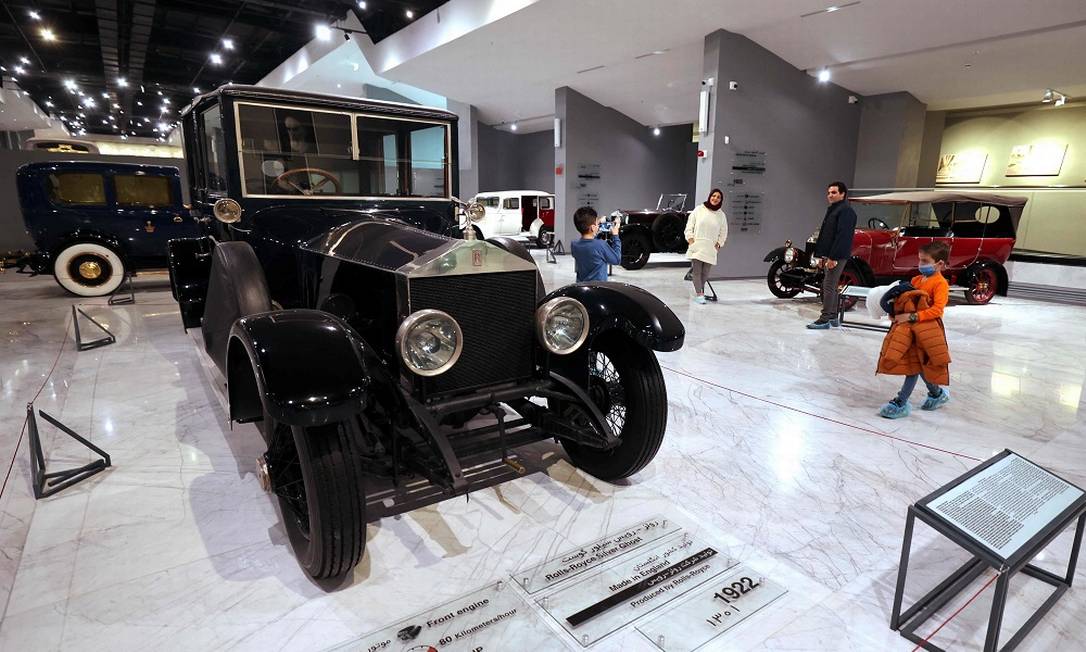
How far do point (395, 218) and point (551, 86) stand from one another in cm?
1080

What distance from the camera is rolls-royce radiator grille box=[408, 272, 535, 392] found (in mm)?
2182

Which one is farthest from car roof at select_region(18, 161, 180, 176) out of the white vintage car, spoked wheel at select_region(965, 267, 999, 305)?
spoked wheel at select_region(965, 267, 999, 305)

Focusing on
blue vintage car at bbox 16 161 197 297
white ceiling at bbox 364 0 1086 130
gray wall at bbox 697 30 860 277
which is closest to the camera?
blue vintage car at bbox 16 161 197 297

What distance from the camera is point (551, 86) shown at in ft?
43.2

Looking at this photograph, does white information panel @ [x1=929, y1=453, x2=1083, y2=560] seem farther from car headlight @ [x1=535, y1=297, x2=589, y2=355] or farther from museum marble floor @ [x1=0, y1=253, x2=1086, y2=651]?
car headlight @ [x1=535, y1=297, x2=589, y2=355]

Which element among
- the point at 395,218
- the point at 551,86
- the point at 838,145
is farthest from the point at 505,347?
the point at 551,86

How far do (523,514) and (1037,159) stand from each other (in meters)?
14.1

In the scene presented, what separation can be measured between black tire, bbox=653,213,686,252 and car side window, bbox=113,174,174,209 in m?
8.07

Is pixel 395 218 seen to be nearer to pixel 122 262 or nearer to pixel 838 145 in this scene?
pixel 122 262

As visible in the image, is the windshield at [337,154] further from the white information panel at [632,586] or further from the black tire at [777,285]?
the black tire at [777,285]

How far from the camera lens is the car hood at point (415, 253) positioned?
2176mm

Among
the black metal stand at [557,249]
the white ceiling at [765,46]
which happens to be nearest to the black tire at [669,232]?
the black metal stand at [557,249]

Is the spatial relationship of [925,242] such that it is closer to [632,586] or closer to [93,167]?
[632,586]

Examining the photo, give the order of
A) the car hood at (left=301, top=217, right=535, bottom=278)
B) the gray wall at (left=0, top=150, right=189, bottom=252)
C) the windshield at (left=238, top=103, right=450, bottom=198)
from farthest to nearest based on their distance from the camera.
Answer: the gray wall at (left=0, top=150, right=189, bottom=252)
the windshield at (left=238, top=103, right=450, bottom=198)
the car hood at (left=301, top=217, right=535, bottom=278)
